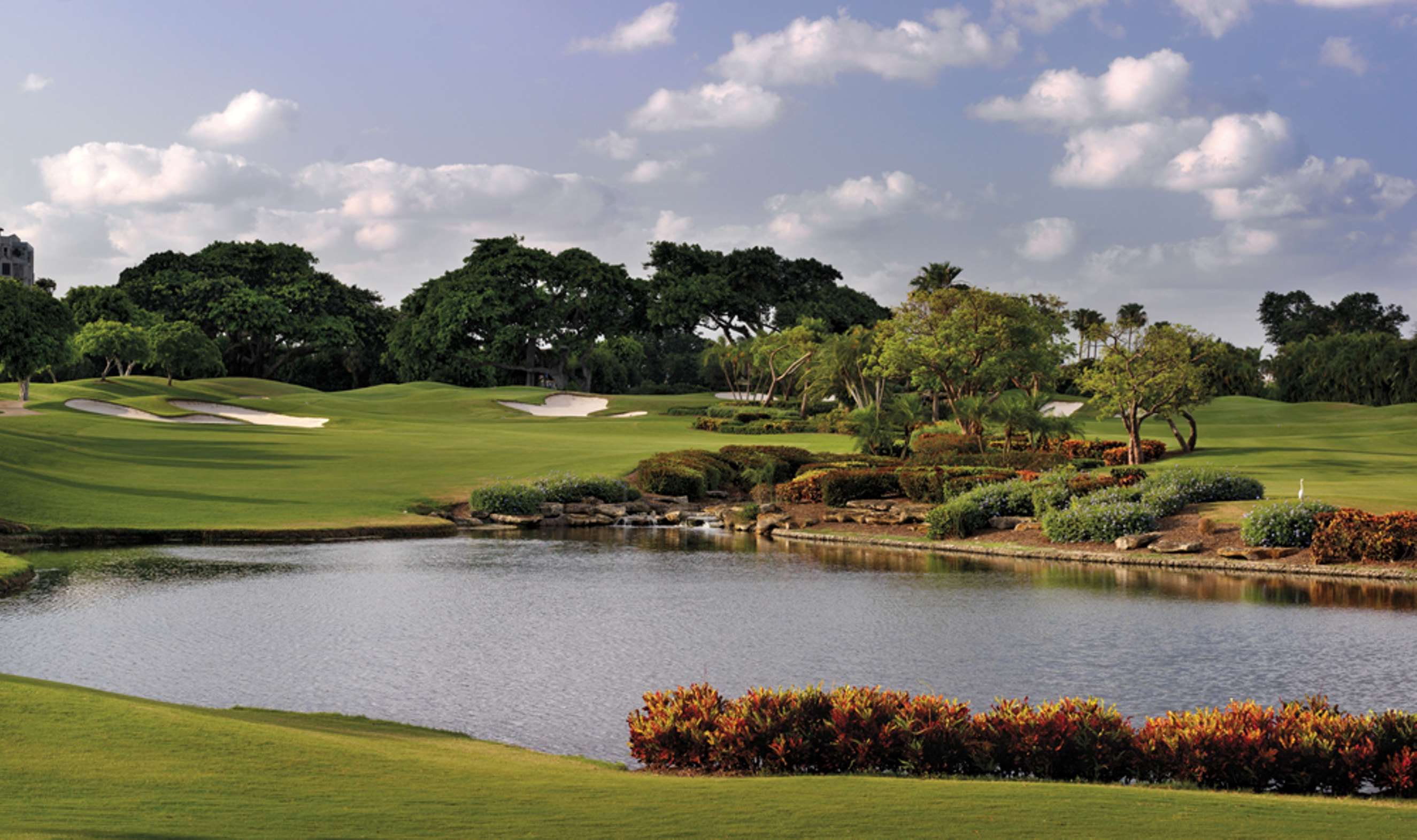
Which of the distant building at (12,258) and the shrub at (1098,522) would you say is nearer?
the shrub at (1098,522)

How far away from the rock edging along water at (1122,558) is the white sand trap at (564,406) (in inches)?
1671

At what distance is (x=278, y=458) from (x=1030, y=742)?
35.5m

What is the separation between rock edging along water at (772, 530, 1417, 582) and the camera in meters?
23.2

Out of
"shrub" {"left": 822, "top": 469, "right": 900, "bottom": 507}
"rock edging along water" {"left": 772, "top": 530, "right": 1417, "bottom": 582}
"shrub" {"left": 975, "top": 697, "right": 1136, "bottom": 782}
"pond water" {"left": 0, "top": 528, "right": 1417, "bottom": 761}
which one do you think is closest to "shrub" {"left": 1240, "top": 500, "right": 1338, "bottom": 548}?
"rock edging along water" {"left": 772, "top": 530, "right": 1417, "bottom": 582}

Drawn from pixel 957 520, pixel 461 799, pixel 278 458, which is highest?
pixel 278 458

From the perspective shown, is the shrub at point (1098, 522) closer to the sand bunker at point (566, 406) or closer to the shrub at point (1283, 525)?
the shrub at point (1283, 525)

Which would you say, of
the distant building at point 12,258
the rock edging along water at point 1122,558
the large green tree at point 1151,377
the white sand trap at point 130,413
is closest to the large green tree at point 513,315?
the white sand trap at point 130,413

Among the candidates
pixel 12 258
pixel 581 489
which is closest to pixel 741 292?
pixel 581 489

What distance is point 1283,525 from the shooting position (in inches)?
987

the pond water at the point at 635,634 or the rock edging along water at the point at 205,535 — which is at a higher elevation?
the rock edging along water at the point at 205,535

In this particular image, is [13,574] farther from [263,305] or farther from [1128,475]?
[263,305]

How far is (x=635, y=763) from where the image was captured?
11.4m

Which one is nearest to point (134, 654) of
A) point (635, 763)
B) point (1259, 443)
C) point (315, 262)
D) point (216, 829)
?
point (635, 763)

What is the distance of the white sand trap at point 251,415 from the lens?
58803mm
